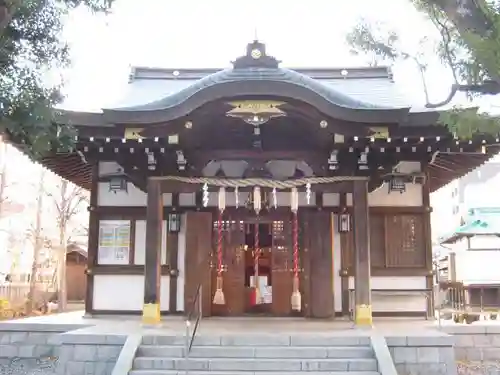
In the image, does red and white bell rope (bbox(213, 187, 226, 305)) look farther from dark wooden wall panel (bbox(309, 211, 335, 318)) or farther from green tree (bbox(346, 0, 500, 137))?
green tree (bbox(346, 0, 500, 137))

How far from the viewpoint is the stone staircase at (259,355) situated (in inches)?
279

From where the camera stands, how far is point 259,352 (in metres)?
7.42

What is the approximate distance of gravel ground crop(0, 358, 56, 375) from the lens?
8.34m

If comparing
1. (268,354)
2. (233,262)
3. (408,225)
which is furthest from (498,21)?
(233,262)

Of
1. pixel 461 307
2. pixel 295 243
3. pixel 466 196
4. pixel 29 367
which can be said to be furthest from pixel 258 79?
pixel 466 196

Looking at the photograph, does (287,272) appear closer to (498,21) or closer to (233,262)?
(233,262)

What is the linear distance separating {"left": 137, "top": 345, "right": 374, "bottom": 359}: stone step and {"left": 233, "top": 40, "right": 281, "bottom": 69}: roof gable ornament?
430cm

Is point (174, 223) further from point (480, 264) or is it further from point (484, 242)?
point (484, 242)

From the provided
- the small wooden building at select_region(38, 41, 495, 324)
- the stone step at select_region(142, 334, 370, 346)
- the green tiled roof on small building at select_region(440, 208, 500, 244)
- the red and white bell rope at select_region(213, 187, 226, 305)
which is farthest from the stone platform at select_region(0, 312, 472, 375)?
the green tiled roof on small building at select_region(440, 208, 500, 244)

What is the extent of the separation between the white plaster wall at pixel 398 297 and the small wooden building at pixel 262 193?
2 centimetres

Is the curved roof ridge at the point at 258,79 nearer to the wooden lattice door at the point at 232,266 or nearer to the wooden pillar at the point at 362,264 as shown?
the wooden pillar at the point at 362,264

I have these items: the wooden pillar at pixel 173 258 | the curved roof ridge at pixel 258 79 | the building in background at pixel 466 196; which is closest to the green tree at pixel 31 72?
the curved roof ridge at pixel 258 79

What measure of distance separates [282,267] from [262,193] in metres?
1.72

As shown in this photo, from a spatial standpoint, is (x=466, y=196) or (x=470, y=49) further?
(x=466, y=196)
